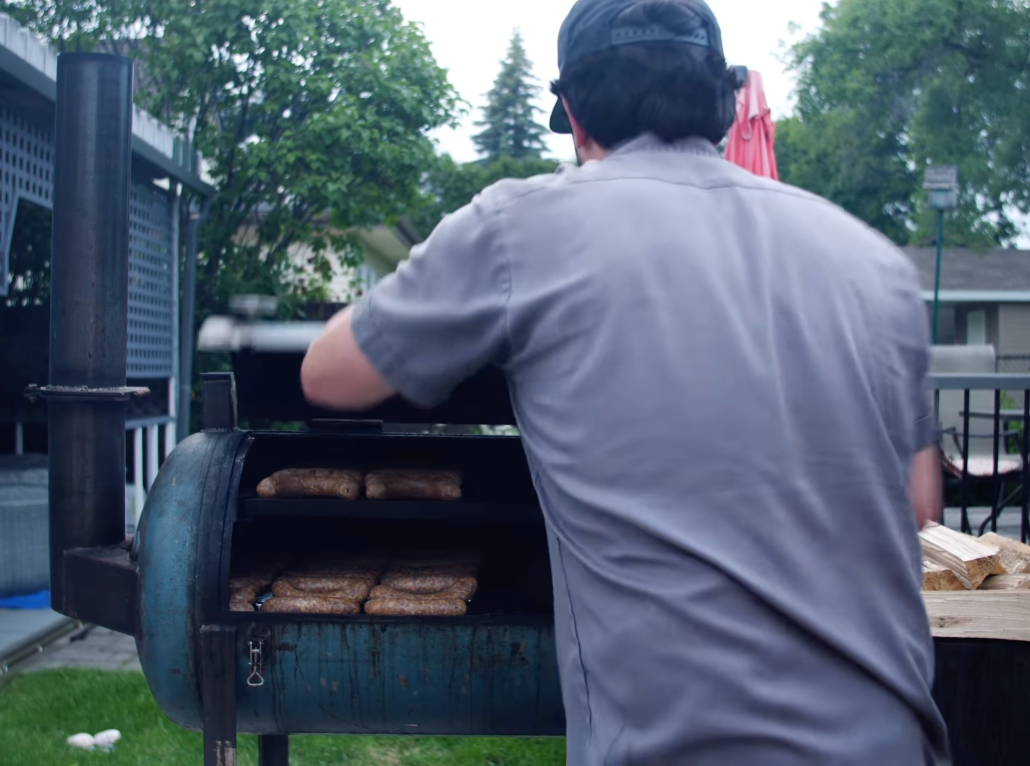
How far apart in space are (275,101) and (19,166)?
3402 millimetres

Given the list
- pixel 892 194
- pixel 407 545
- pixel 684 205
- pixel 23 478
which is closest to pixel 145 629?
pixel 407 545

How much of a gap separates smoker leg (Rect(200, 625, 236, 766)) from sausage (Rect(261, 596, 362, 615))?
17 centimetres

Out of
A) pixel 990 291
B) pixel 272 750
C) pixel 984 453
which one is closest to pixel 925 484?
pixel 272 750

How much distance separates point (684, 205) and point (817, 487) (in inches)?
15.4

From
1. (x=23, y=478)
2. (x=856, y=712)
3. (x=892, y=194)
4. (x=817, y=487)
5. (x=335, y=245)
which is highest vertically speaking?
(x=892, y=194)

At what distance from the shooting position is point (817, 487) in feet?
4.09

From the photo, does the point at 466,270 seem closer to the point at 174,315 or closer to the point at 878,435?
the point at 878,435

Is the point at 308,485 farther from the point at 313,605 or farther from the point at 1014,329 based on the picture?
the point at 1014,329

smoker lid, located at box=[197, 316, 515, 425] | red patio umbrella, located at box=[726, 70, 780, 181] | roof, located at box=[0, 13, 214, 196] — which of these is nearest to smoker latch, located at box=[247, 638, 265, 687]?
smoker lid, located at box=[197, 316, 515, 425]

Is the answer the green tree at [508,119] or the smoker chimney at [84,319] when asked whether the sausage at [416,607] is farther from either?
the green tree at [508,119]

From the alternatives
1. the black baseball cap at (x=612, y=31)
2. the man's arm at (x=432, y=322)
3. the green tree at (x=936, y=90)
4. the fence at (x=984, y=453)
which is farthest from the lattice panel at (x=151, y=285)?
the green tree at (x=936, y=90)

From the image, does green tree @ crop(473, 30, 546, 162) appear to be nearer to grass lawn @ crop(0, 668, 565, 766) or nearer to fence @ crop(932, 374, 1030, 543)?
fence @ crop(932, 374, 1030, 543)

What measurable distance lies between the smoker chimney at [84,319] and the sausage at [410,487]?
0.66 metres

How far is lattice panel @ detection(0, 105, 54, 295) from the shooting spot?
5.29 m
